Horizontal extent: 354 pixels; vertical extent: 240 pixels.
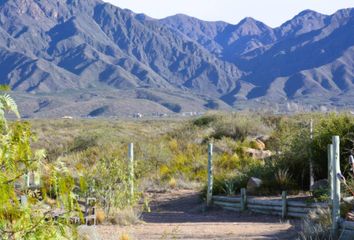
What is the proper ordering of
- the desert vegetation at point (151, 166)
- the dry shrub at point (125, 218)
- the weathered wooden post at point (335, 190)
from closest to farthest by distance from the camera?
the desert vegetation at point (151, 166)
the weathered wooden post at point (335, 190)
the dry shrub at point (125, 218)

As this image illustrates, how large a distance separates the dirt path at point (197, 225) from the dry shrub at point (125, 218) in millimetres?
187

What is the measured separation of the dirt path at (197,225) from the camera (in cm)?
1085

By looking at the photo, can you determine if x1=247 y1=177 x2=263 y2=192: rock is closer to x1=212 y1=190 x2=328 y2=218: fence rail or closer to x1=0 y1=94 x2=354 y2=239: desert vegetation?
x1=0 y1=94 x2=354 y2=239: desert vegetation

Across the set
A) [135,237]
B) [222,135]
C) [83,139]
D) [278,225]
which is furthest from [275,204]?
[83,139]

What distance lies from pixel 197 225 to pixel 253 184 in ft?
10.7

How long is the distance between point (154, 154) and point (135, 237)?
11.6 metres

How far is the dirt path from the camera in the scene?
10852mm

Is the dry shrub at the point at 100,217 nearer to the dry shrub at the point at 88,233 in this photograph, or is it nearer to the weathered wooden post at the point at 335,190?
the dry shrub at the point at 88,233

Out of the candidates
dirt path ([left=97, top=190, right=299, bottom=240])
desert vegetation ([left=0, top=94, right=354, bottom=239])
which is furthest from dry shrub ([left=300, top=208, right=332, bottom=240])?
desert vegetation ([left=0, top=94, right=354, bottom=239])

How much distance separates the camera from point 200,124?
3319 cm

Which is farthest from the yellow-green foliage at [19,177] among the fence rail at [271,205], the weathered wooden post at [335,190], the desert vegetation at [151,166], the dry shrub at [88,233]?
the fence rail at [271,205]

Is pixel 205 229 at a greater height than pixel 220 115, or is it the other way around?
pixel 220 115

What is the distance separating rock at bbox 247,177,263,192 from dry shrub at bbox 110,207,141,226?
3593 mm

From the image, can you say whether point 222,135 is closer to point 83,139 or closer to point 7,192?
point 83,139
